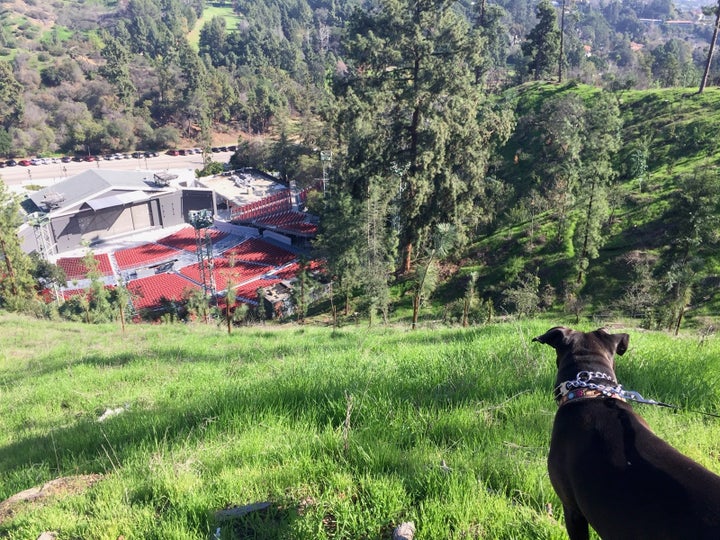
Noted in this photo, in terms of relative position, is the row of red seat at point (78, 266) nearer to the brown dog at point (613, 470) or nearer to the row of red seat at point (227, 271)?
the row of red seat at point (227, 271)

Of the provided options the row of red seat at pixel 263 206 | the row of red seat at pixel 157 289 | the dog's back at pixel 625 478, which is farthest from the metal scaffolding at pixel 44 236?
the dog's back at pixel 625 478

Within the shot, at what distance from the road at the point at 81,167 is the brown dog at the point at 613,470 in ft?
244

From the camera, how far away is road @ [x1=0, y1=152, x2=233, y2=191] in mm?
67600

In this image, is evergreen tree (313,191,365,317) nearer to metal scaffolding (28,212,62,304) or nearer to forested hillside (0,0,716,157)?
metal scaffolding (28,212,62,304)

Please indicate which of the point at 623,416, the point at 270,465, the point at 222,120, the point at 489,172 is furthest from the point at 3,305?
the point at 222,120

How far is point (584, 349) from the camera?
2.69m

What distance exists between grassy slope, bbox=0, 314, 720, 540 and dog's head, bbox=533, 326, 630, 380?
779 mm

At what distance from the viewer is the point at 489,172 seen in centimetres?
4075

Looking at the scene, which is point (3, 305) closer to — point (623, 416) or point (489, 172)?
point (623, 416)

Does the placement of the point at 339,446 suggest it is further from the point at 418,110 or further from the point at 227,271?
the point at 227,271

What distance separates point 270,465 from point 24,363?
400 inches

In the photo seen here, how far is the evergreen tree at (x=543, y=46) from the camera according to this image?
54.0 metres

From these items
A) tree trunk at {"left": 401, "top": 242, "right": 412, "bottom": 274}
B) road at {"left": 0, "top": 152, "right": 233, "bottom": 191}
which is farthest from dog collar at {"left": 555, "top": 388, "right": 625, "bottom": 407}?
road at {"left": 0, "top": 152, "right": 233, "bottom": 191}

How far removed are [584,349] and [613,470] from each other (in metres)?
0.88
